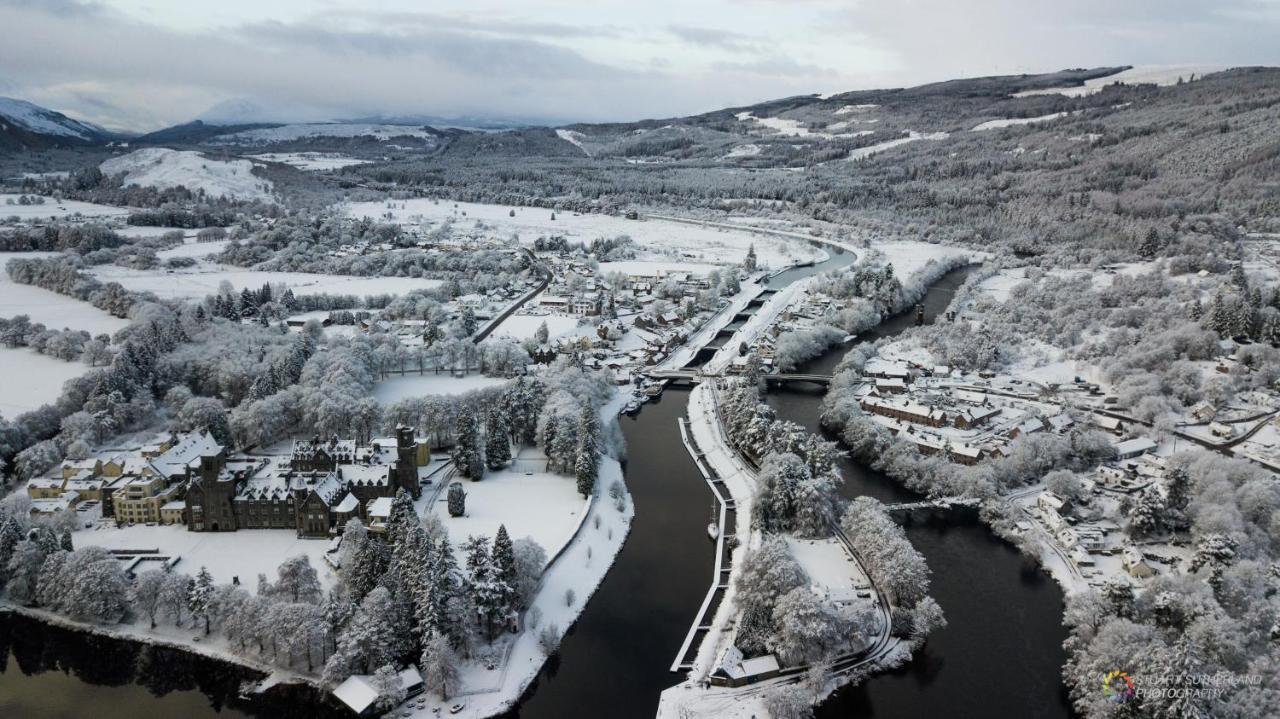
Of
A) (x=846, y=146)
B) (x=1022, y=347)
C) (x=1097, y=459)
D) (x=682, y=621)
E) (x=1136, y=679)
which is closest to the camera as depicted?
(x=1136, y=679)

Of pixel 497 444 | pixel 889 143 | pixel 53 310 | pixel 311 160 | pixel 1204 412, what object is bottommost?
pixel 53 310

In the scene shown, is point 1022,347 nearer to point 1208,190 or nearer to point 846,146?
point 1208,190

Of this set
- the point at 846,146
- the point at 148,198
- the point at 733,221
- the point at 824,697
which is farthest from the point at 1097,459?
the point at 846,146

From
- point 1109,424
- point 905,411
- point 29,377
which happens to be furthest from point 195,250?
point 1109,424

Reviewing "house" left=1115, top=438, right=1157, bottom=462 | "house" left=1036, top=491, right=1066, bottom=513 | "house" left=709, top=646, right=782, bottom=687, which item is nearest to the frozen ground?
"house" left=709, top=646, right=782, bottom=687

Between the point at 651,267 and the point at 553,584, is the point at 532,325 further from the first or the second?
the point at 553,584

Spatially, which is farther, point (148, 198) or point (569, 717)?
point (148, 198)
